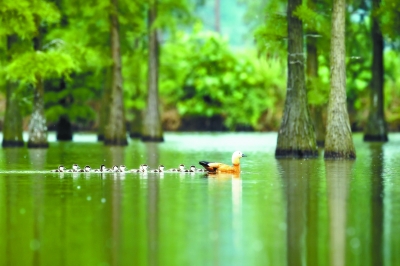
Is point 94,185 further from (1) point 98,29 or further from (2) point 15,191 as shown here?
(1) point 98,29

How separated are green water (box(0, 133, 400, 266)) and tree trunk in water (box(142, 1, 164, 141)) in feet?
101

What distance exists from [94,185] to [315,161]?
40.6ft

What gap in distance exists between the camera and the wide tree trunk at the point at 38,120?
46656mm

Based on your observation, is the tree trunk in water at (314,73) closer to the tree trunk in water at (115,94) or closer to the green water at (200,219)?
the tree trunk in water at (115,94)

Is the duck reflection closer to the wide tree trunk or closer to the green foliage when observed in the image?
the wide tree trunk

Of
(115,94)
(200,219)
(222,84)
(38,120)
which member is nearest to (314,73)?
(115,94)

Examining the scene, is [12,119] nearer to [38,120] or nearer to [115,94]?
[38,120]

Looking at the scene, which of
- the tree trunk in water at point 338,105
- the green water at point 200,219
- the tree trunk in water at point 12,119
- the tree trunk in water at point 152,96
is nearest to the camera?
the green water at point 200,219

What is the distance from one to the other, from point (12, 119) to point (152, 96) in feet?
40.6

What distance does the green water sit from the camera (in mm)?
13148

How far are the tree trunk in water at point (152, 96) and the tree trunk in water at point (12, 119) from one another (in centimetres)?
1152

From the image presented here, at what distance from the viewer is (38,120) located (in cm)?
4678

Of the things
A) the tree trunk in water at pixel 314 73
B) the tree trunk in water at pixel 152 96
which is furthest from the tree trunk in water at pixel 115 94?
the tree trunk in water at pixel 314 73

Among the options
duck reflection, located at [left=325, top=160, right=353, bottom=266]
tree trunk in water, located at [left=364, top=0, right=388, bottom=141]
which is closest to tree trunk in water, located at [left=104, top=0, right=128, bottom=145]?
tree trunk in water, located at [left=364, top=0, right=388, bottom=141]
